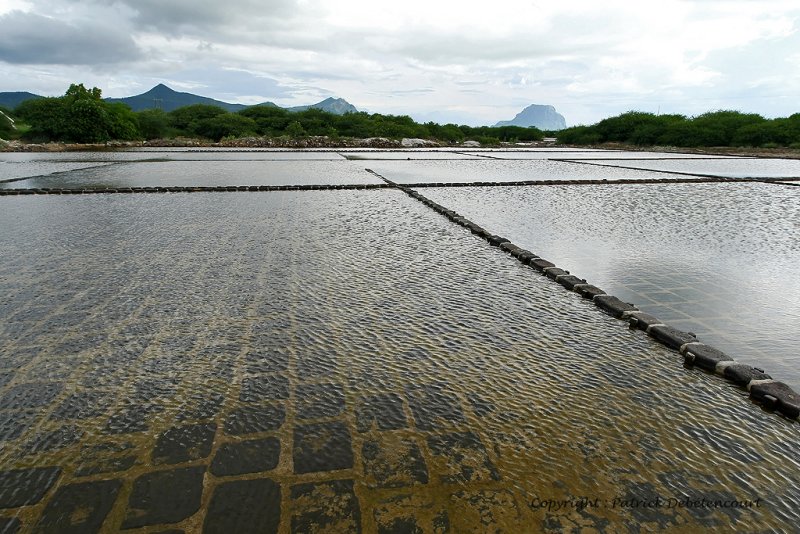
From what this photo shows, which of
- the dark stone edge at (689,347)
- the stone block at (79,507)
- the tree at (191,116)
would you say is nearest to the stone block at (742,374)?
the dark stone edge at (689,347)

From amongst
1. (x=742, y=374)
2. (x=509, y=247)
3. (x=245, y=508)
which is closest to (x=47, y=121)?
(x=509, y=247)

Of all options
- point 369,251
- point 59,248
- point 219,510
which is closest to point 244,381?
point 219,510

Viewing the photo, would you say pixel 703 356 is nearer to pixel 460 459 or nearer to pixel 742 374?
pixel 742 374

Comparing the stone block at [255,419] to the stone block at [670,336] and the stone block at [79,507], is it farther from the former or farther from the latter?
the stone block at [670,336]

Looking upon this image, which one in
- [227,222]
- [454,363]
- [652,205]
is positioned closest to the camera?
[454,363]

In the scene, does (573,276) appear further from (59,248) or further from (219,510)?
(59,248)

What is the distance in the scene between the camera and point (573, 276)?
5703mm

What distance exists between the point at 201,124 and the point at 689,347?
5869 cm

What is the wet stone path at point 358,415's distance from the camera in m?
2.30

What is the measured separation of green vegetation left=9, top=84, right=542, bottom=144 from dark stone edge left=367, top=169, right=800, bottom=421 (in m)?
46.4

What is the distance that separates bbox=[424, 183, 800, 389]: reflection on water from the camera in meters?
4.54

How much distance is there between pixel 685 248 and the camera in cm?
744

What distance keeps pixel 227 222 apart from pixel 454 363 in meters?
6.80

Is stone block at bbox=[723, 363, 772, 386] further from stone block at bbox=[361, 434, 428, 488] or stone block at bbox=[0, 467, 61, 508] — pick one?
stone block at bbox=[0, 467, 61, 508]
